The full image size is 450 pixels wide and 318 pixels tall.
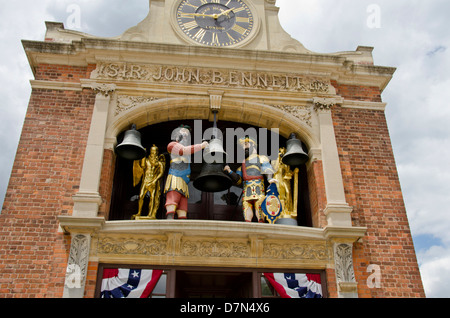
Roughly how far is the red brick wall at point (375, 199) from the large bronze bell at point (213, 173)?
2492mm

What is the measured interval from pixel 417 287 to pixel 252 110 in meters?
4.69

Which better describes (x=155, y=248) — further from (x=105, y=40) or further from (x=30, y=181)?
(x=105, y=40)

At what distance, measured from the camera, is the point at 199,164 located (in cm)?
973

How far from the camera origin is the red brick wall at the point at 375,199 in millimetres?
7602

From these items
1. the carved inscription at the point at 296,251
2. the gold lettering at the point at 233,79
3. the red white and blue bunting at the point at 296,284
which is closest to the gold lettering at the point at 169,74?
the gold lettering at the point at 233,79

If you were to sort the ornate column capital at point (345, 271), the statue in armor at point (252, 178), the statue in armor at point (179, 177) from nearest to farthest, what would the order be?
the ornate column capital at point (345, 271), the statue in armor at point (179, 177), the statue in armor at point (252, 178)

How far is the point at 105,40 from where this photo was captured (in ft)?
29.8

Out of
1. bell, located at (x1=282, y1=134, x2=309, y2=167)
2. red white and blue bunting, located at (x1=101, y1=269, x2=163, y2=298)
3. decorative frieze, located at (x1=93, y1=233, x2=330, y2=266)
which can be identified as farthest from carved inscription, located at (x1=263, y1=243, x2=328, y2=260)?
red white and blue bunting, located at (x1=101, y1=269, x2=163, y2=298)

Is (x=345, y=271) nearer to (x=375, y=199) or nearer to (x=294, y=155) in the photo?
(x=375, y=199)

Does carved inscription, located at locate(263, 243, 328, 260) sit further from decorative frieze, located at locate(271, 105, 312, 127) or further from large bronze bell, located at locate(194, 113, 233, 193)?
decorative frieze, located at locate(271, 105, 312, 127)

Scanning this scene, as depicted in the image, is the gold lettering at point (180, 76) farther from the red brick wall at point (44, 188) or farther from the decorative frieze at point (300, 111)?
the decorative frieze at point (300, 111)

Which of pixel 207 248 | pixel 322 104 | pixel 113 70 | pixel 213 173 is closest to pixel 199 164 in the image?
pixel 213 173
